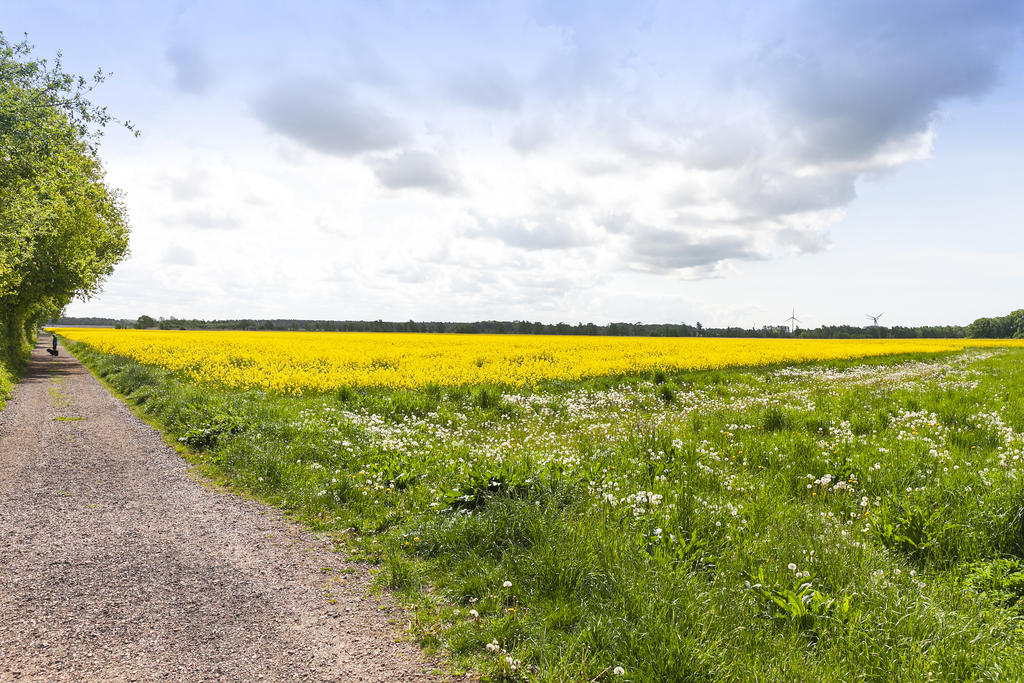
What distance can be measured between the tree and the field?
12.8 meters

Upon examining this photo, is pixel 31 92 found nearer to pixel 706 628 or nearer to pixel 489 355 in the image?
pixel 489 355

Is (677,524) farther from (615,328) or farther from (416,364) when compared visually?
(615,328)

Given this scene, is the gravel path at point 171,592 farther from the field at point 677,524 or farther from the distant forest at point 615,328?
the distant forest at point 615,328

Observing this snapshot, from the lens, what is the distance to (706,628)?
4105mm

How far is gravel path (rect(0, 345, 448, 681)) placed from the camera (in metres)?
4.28

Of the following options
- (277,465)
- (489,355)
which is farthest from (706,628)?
(489,355)

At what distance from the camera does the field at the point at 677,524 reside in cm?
409

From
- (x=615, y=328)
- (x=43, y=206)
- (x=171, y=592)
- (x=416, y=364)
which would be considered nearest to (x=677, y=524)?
(x=171, y=592)

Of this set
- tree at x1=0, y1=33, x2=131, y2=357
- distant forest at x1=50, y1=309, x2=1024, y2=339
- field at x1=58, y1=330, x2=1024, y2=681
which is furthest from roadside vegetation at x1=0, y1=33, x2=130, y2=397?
distant forest at x1=50, y1=309, x2=1024, y2=339

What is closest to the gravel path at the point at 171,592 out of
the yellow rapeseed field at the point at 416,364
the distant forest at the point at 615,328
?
the yellow rapeseed field at the point at 416,364

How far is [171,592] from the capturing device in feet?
17.9

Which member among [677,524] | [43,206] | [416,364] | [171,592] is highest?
[43,206]

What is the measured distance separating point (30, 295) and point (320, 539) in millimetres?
35243

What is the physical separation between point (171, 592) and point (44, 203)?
23.6 m
